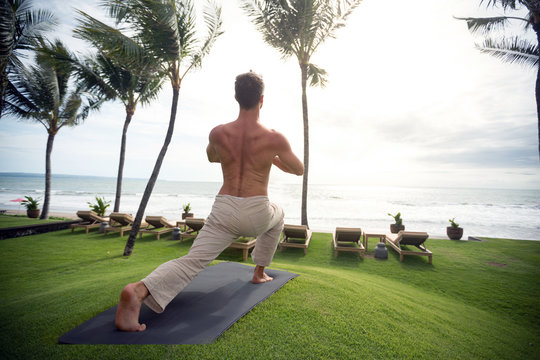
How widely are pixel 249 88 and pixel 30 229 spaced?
11.2 m

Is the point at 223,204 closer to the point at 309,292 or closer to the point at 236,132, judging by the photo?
the point at 236,132

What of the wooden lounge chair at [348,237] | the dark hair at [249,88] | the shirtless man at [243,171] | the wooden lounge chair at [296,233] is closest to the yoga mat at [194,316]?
the shirtless man at [243,171]

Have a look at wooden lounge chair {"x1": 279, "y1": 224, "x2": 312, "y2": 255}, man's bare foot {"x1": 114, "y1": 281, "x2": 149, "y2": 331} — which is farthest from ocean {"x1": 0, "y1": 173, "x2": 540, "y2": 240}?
man's bare foot {"x1": 114, "y1": 281, "x2": 149, "y2": 331}

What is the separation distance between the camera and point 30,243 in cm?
760

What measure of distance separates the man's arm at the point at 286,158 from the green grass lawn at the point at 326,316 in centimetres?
139

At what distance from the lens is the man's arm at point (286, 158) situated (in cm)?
224

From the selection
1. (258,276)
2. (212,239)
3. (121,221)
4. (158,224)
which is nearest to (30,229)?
(121,221)

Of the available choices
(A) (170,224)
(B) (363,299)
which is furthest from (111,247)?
(B) (363,299)

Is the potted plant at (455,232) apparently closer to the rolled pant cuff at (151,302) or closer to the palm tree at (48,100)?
the rolled pant cuff at (151,302)

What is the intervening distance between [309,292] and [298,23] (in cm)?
1023

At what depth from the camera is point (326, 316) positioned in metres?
2.28

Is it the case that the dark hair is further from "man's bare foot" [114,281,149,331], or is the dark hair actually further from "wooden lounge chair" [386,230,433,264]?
"wooden lounge chair" [386,230,433,264]

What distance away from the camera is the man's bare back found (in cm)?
221

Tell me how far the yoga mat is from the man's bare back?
3.65 ft
